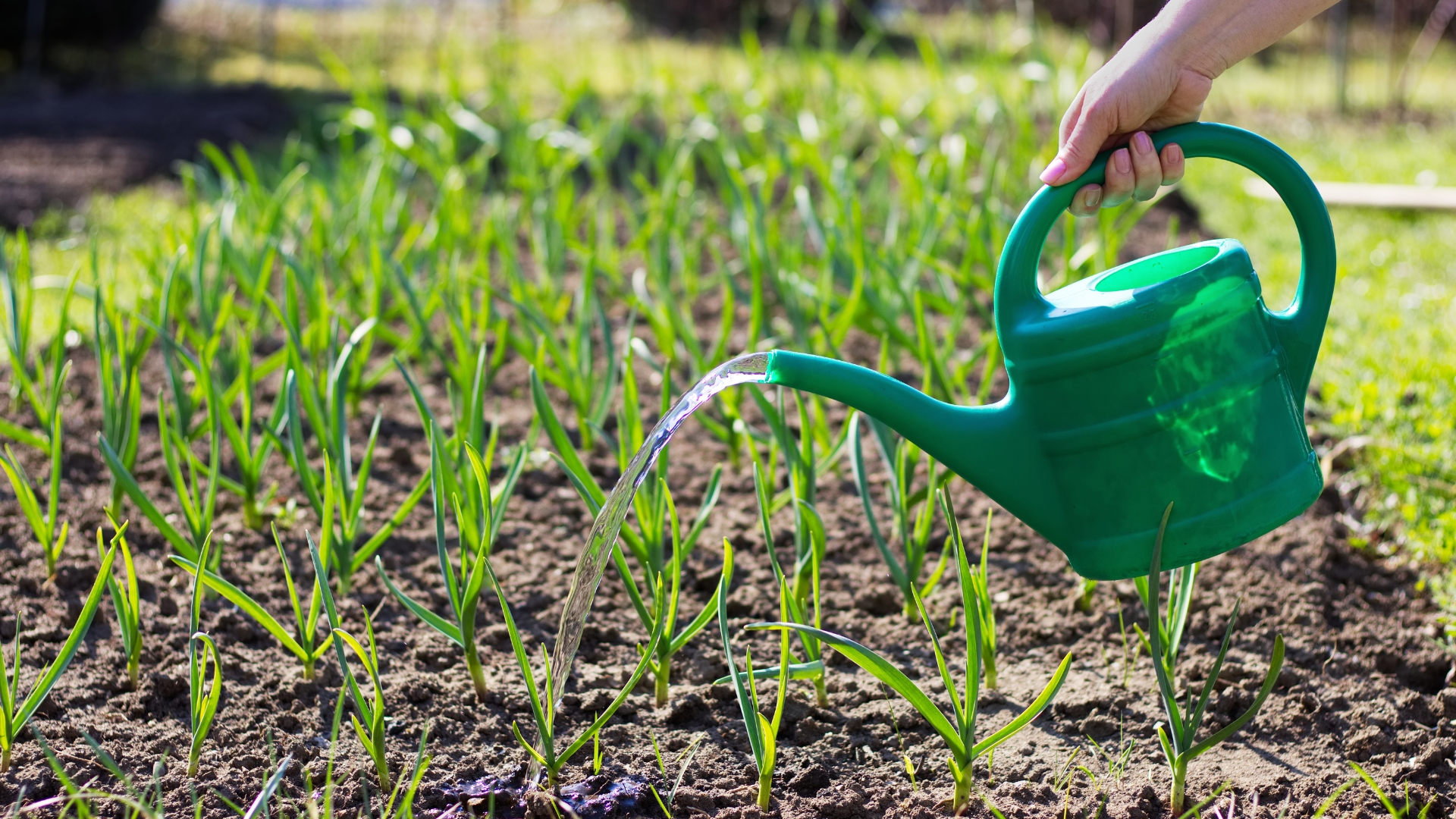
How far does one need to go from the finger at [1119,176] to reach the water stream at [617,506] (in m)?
0.41

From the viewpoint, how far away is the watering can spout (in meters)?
1.32

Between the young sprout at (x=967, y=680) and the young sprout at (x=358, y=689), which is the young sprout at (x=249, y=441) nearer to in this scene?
the young sprout at (x=358, y=689)

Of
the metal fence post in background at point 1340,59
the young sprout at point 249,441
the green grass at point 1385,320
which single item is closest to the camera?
the young sprout at point 249,441

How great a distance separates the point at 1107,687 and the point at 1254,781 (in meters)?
0.25

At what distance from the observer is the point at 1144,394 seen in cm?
131

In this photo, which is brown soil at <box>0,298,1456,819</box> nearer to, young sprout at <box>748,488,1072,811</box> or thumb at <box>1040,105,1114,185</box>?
young sprout at <box>748,488,1072,811</box>

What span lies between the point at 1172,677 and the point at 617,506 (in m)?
0.78

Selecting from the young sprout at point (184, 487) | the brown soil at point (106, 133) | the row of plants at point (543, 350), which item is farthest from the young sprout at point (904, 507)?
the brown soil at point (106, 133)

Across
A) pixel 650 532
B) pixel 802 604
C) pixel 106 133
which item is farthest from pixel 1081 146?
pixel 106 133

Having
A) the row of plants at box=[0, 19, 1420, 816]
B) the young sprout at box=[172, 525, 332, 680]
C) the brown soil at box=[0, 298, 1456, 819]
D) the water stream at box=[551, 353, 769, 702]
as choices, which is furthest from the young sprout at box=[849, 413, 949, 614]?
the young sprout at box=[172, 525, 332, 680]

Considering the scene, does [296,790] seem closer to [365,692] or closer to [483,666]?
[365,692]

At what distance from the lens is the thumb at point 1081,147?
1.30m

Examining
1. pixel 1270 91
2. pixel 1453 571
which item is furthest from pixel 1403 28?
pixel 1453 571

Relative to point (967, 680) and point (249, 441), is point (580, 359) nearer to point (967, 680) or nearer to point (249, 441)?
point (249, 441)
